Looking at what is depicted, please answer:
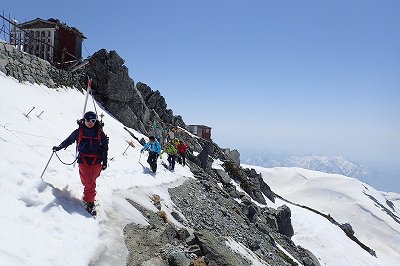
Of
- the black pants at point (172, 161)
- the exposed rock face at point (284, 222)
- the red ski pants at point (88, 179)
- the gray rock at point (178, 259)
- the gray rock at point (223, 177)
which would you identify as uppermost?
the red ski pants at point (88, 179)

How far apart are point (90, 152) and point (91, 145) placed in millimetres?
206

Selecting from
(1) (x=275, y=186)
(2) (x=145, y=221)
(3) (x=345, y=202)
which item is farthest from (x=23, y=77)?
(1) (x=275, y=186)

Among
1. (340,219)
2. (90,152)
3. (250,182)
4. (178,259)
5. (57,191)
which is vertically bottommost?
(340,219)

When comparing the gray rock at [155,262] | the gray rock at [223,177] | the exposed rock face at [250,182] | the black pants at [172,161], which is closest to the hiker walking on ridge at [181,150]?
the black pants at [172,161]

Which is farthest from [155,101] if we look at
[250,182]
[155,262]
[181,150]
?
[155,262]

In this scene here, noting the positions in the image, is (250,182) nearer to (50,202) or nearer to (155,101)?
(155,101)

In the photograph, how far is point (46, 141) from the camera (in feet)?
47.9

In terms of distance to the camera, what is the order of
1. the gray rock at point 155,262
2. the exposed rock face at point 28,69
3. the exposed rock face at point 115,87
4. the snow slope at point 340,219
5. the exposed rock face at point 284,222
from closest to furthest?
1. the gray rock at point 155,262
2. the exposed rock face at point 28,69
3. the exposed rock face at point 115,87
4. the exposed rock face at point 284,222
5. the snow slope at point 340,219

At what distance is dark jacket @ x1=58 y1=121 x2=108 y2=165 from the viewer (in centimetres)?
948

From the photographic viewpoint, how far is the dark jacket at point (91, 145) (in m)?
9.48

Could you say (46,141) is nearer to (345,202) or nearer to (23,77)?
(23,77)

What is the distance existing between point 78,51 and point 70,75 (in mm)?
8254

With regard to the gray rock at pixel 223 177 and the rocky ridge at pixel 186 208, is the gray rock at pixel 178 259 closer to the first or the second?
the rocky ridge at pixel 186 208

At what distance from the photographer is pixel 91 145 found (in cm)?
949
